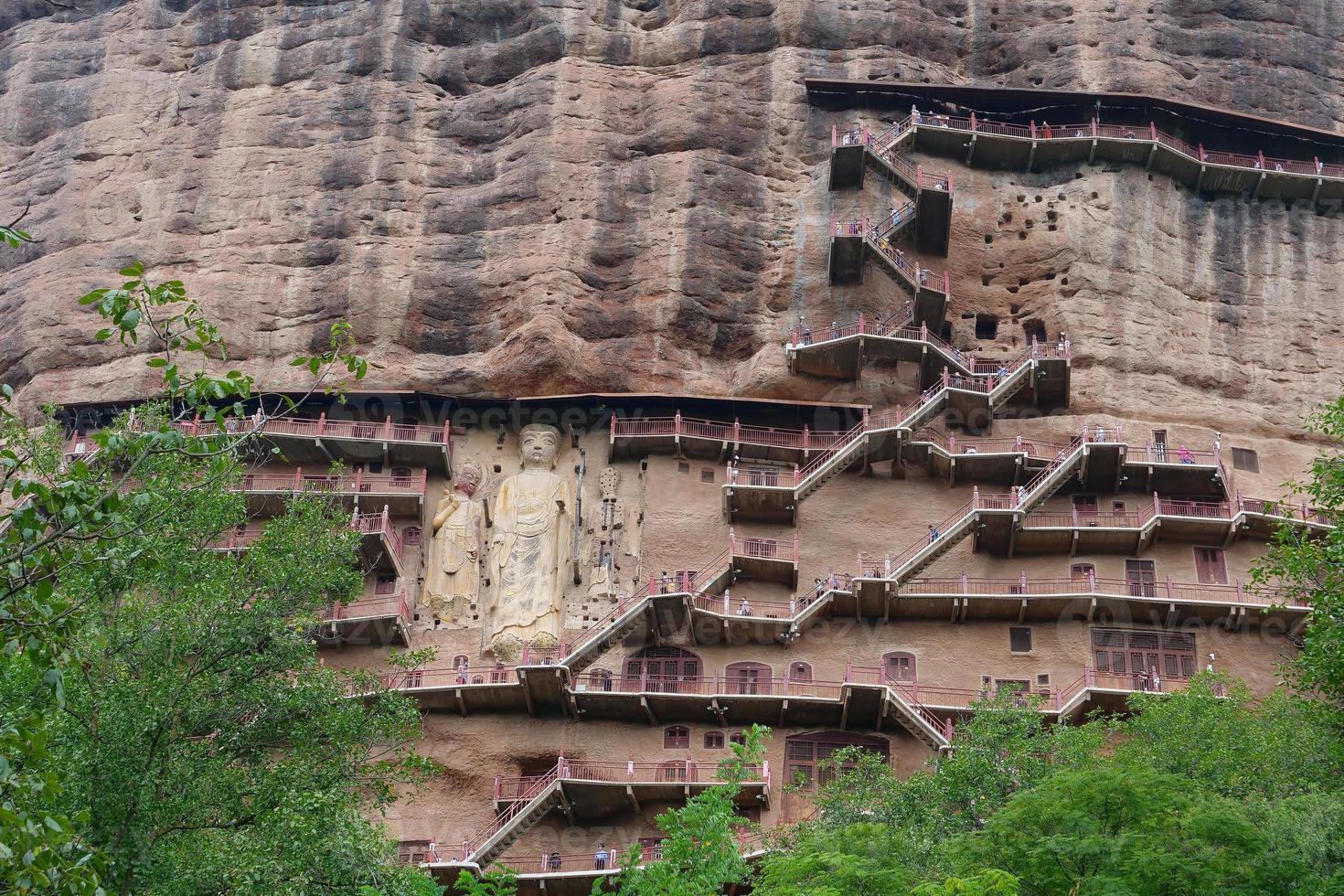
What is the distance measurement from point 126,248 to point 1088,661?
29899 millimetres

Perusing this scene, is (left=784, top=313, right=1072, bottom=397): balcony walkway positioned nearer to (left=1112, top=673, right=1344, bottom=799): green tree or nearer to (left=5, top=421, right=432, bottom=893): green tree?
(left=1112, top=673, right=1344, bottom=799): green tree

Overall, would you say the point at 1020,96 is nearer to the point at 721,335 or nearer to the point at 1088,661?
the point at 721,335

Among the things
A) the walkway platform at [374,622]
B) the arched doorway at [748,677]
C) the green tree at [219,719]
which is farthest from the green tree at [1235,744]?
the walkway platform at [374,622]

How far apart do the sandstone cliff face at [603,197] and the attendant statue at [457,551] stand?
3301 millimetres

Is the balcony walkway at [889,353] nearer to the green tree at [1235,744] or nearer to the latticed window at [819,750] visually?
the latticed window at [819,750]

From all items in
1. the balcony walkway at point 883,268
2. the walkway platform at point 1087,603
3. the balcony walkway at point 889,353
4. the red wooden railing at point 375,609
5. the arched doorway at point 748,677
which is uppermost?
the balcony walkway at point 883,268

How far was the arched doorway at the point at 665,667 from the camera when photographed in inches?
1565

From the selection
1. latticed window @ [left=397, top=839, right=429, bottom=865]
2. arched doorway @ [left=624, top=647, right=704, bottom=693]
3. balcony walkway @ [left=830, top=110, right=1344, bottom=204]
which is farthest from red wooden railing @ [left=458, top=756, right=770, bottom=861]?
balcony walkway @ [left=830, top=110, right=1344, bottom=204]

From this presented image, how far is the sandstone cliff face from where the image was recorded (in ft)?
151

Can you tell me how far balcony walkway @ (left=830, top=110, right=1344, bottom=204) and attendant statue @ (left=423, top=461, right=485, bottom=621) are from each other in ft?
48.5

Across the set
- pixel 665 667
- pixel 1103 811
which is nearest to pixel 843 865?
pixel 1103 811

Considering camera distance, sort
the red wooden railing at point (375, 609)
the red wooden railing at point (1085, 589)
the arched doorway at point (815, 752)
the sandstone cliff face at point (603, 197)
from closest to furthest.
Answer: the arched doorway at point (815, 752)
the red wooden railing at point (375, 609)
the red wooden railing at point (1085, 589)
the sandstone cliff face at point (603, 197)

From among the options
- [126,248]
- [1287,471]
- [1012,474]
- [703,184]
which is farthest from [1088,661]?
[126,248]

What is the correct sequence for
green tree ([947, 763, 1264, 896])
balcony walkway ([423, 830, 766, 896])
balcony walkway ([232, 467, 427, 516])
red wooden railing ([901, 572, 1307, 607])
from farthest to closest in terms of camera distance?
1. balcony walkway ([232, 467, 427, 516])
2. red wooden railing ([901, 572, 1307, 607])
3. balcony walkway ([423, 830, 766, 896])
4. green tree ([947, 763, 1264, 896])
